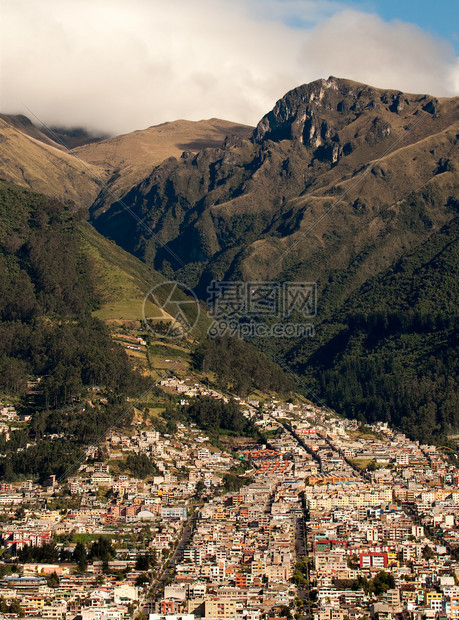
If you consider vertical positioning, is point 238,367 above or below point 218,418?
above

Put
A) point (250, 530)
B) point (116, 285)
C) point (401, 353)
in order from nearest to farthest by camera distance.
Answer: point (250, 530) → point (116, 285) → point (401, 353)

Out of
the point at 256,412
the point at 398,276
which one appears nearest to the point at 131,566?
the point at 256,412

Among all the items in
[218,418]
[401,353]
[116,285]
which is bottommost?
[218,418]

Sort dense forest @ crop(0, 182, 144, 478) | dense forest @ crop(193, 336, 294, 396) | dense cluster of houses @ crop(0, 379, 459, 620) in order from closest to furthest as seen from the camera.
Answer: dense cluster of houses @ crop(0, 379, 459, 620)
dense forest @ crop(0, 182, 144, 478)
dense forest @ crop(193, 336, 294, 396)

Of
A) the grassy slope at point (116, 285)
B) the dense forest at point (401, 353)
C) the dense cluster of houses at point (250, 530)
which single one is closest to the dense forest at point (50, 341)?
the grassy slope at point (116, 285)

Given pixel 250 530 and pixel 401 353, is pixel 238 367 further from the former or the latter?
pixel 250 530

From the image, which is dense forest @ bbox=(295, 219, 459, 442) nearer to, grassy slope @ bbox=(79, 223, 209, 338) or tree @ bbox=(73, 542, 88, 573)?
grassy slope @ bbox=(79, 223, 209, 338)

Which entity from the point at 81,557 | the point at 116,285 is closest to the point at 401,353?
the point at 116,285

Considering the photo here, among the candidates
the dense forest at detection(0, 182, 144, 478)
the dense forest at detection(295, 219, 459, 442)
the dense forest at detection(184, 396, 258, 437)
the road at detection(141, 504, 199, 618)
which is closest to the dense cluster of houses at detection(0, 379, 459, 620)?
the road at detection(141, 504, 199, 618)

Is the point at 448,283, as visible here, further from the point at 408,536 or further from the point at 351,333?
the point at 408,536

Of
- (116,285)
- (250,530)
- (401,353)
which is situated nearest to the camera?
(250,530)
